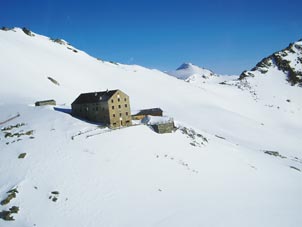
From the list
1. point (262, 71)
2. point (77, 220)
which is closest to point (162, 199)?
point (77, 220)

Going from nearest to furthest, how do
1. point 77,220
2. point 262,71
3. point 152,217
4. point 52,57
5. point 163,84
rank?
point 77,220, point 152,217, point 52,57, point 163,84, point 262,71

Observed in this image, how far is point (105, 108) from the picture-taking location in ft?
159

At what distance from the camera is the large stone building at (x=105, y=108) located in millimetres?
48656

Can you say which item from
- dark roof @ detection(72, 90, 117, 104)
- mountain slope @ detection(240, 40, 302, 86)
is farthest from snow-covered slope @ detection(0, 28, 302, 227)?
mountain slope @ detection(240, 40, 302, 86)

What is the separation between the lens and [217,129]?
83375mm

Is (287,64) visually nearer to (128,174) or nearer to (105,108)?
(105,108)

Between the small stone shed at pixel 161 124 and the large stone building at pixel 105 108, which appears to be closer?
the large stone building at pixel 105 108

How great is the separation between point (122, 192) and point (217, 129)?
55.4 meters

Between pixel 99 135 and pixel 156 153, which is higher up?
pixel 99 135

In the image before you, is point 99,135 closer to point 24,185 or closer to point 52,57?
point 24,185

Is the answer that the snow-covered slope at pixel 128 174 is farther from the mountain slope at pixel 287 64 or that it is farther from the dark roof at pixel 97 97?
the mountain slope at pixel 287 64

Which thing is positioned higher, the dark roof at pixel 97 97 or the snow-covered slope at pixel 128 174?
the dark roof at pixel 97 97

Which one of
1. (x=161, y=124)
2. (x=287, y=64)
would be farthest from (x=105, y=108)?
(x=287, y=64)

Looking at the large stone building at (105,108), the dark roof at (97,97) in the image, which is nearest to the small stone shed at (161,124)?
the large stone building at (105,108)
